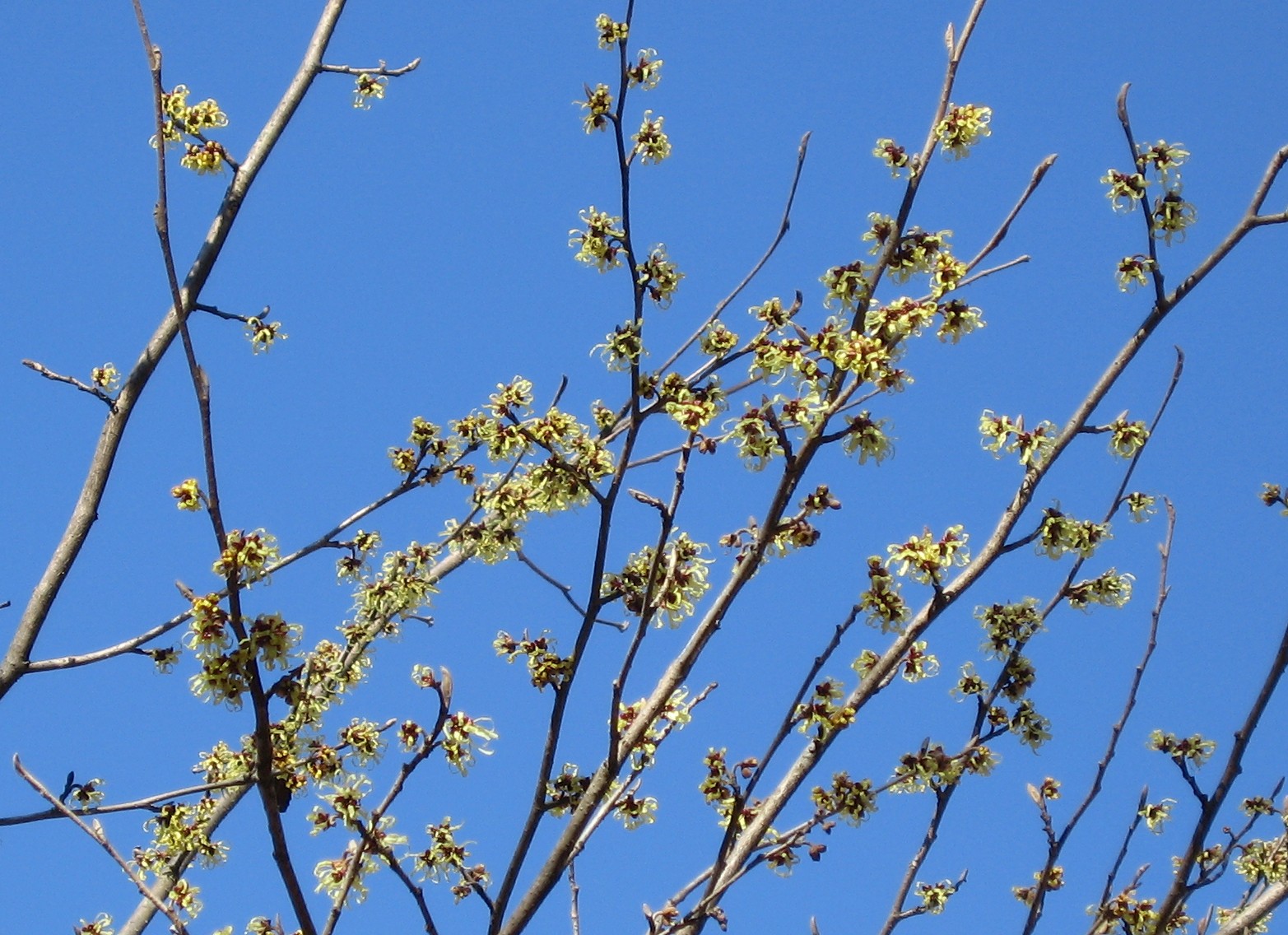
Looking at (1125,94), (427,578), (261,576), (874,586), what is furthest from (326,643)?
(1125,94)

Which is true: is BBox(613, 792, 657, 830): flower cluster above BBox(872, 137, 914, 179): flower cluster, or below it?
below

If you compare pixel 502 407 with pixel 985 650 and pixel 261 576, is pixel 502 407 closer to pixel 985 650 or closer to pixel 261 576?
pixel 261 576

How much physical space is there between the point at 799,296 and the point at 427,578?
7.81 ft

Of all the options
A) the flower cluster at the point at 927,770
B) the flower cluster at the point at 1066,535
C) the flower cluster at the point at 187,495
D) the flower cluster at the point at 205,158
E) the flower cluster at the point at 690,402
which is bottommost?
the flower cluster at the point at 927,770

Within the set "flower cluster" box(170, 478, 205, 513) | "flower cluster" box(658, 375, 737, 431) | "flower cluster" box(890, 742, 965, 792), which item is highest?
"flower cluster" box(170, 478, 205, 513)

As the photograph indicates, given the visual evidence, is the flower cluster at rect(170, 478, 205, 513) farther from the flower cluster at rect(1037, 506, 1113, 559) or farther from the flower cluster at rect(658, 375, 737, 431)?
the flower cluster at rect(1037, 506, 1113, 559)

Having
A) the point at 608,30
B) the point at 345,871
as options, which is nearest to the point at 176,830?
the point at 345,871

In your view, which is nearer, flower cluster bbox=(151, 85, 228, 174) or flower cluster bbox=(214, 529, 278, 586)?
flower cluster bbox=(214, 529, 278, 586)

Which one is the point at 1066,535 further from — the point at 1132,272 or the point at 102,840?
the point at 102,840

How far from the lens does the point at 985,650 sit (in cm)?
525

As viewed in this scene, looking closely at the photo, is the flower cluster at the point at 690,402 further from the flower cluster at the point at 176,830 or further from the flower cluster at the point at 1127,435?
the flower cluster at the point at 176,830

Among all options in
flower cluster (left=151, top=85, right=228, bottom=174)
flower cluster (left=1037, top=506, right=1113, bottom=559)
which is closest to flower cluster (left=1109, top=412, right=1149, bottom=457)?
flower cluster (left=1037, top=506, right=1113, bottom=559)

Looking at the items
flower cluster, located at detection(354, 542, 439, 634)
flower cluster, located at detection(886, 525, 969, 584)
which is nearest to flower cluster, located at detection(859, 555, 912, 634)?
flower cluster, located at detection(886, 525, 969, 584)

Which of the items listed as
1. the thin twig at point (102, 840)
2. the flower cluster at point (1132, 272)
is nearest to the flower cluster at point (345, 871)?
the thin twig at point (102, 840)
